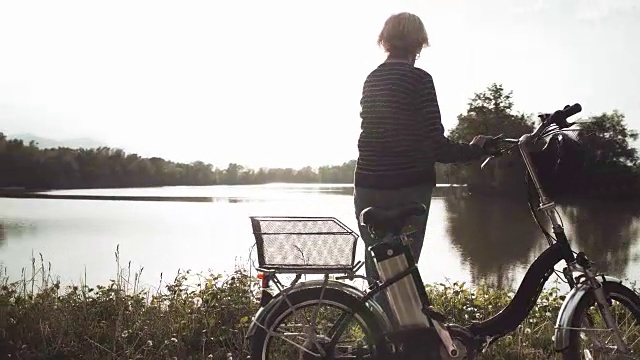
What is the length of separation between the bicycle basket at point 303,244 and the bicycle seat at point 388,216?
0.31ft

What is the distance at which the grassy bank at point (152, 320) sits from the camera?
3.52 m

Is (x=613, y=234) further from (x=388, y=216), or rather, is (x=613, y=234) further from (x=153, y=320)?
(x=388, y=216)

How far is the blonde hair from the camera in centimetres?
272

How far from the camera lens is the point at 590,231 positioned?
61.5ft

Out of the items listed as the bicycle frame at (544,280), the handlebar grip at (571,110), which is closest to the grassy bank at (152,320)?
the bicycle frame at (544,280)

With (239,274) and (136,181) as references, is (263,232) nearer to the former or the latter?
(239,274)

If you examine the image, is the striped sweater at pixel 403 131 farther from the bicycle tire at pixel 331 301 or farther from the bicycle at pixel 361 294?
the bicycle tire at pixel 331 301

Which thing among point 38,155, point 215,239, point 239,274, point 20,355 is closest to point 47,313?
point 20,355

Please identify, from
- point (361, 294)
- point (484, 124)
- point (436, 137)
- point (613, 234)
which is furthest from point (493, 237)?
point (361, 294)

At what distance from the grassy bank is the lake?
0.81 m

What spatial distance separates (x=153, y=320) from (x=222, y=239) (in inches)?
554

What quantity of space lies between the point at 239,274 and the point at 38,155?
23.7 meters

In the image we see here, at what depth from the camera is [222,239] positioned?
706 inches

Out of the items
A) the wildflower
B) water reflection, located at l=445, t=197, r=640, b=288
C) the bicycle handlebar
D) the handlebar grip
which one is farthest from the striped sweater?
water reflection, located at l=445, t=197, r=640, b=288
